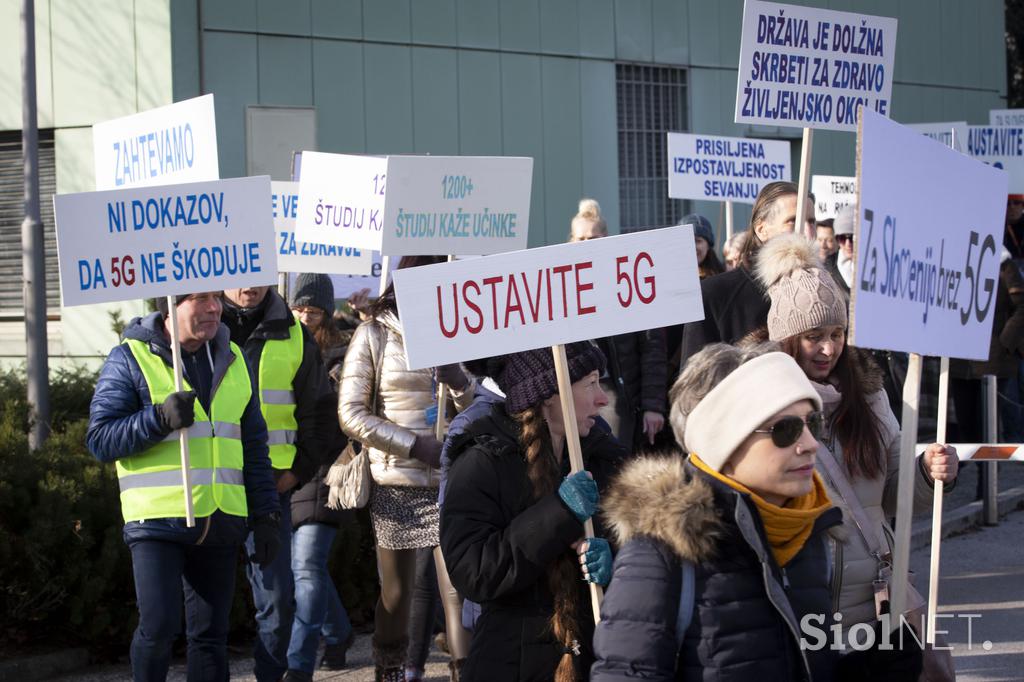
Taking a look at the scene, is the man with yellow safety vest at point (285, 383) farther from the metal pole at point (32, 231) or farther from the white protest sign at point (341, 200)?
the metal pole at point (32, 231)

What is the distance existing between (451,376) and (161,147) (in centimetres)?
181

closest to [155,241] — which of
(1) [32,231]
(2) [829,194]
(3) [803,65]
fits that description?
(3) [803,65]

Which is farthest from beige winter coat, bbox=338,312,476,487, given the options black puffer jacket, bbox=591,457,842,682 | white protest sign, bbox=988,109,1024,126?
white protest sign, bbox=988,109,1024,126

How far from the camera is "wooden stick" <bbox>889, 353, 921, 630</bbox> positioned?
12.0 feet

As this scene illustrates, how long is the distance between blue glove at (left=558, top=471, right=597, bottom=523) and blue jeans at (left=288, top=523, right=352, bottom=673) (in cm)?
280

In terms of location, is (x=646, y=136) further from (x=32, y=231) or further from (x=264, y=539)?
(x=264, y=539)

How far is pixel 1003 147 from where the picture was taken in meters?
12.8

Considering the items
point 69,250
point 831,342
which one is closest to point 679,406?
point 831,342

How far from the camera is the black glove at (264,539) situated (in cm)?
556

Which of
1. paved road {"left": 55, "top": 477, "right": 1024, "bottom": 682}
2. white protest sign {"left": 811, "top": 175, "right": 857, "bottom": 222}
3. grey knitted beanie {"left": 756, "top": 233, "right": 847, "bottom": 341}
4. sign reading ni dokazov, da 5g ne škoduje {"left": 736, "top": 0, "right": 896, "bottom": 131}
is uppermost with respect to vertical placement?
sign reading ni dokazov, da 5g ne škoduje {"left": 736, "top": 0, "right": 896, "bottom": 131}

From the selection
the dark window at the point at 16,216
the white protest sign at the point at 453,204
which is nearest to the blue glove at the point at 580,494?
the white protest sign at the point at 453,204

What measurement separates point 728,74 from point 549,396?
13598 millimetres

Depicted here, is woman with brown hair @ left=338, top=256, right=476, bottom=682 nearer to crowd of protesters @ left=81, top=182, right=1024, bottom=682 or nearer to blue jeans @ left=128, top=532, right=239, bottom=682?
crowd of protesters @ left=81, top=182, right=1024, bottom=682

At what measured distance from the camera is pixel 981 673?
6.60 meters
